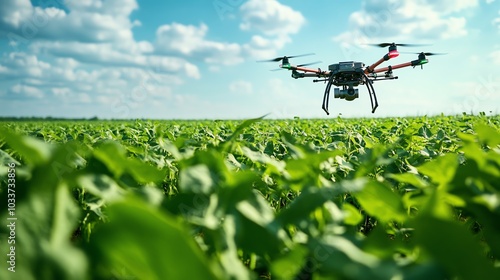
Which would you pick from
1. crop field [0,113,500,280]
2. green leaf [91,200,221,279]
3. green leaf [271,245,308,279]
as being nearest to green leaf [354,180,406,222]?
crop field [0,113,500,280]

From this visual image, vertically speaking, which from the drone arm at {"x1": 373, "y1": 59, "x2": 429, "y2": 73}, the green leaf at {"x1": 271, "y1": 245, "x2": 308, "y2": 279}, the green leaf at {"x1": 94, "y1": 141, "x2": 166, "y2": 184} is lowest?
the green leaf at {"x1": 271, "y1": 245, "x2": 308, "y2": 279}

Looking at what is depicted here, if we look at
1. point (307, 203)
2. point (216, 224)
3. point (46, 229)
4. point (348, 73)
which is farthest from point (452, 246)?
point (348, 73)

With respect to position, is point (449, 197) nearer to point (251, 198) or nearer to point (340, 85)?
point (251, 198)

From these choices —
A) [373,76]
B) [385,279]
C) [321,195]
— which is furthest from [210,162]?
[373,76]

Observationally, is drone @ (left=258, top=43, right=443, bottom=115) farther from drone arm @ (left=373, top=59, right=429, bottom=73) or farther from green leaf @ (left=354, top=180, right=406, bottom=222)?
green leaf @ (left=354, top=180, right=406, bottom=222)

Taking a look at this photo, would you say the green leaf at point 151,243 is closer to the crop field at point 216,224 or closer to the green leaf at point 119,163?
the crop field at point 216,224

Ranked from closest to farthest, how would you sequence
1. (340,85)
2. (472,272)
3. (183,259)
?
(183,259) → (472,272) → (340,85)

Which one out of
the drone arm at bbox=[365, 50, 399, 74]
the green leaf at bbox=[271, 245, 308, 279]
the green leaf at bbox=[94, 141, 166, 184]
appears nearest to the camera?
the green leaf at bbox=[271, 245, 308, 279]

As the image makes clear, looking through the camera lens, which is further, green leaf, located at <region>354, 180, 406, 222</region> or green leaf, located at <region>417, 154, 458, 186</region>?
green leaf, located at <region>417, 154, 458, 186</region>
